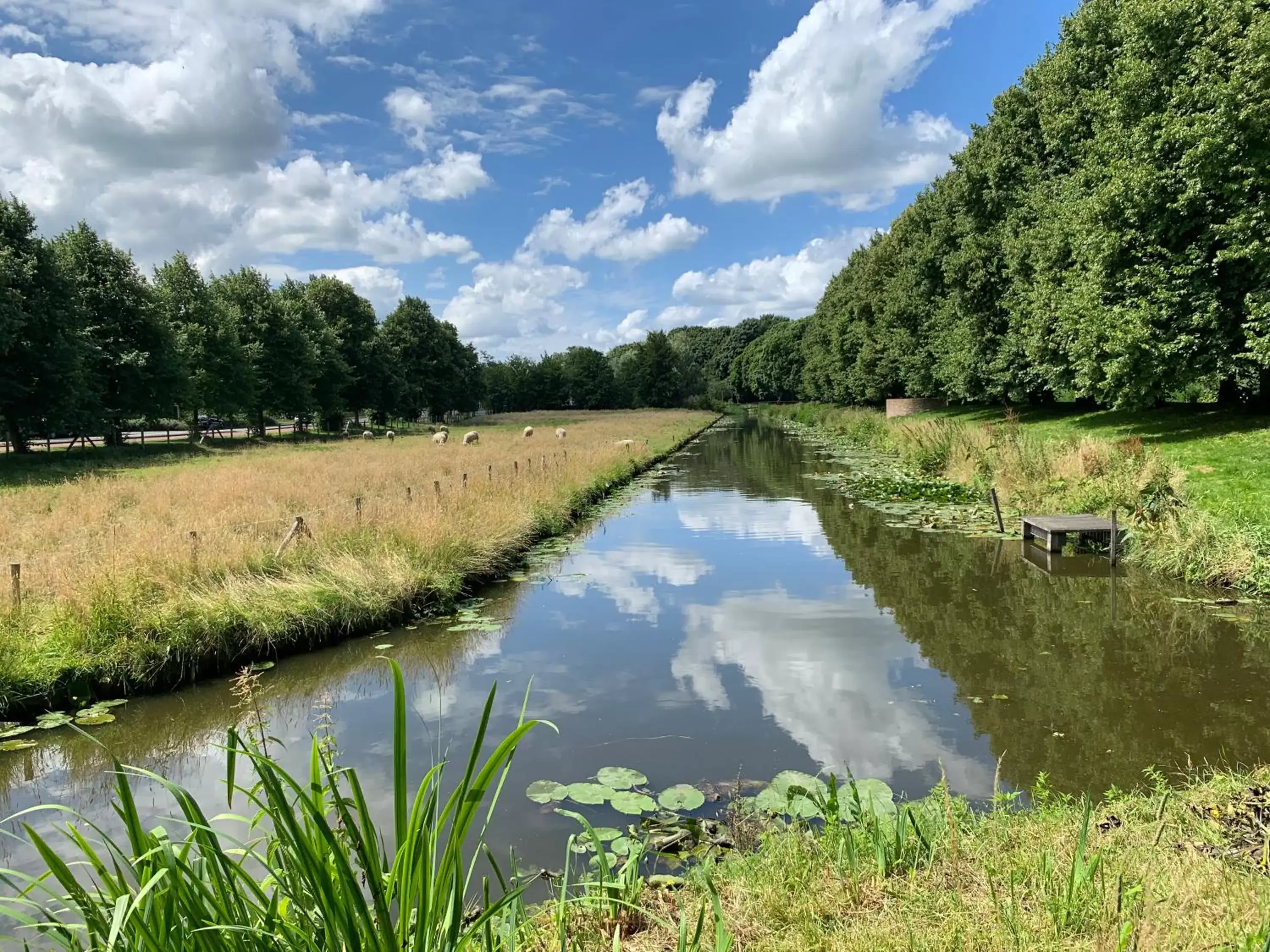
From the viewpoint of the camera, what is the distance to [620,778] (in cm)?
557

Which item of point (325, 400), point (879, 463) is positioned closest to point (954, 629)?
point (879, 463)

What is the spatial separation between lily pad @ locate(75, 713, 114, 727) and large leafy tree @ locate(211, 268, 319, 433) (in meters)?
37.5

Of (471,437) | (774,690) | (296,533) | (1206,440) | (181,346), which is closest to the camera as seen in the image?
(774,690)

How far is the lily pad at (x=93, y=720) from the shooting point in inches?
265

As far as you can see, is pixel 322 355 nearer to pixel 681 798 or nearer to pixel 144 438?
pixel 144 438

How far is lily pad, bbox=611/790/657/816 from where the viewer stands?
5.07 metres

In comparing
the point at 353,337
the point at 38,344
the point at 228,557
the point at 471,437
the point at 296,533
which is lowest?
the point at 228,557

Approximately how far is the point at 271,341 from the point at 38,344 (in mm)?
16392

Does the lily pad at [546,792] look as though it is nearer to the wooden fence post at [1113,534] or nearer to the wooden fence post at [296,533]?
the wooden fence post at [296,533]

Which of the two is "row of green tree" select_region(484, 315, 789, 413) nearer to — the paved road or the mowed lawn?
the paved road

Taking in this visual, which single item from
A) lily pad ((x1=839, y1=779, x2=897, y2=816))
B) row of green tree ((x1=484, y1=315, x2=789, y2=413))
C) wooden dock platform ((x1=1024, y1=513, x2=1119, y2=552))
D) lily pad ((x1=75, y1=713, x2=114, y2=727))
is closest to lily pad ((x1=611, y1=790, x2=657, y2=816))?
lily pad ((x1=839, y1=779, x2=897, y2=816))

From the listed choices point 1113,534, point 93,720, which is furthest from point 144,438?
point 1113,534

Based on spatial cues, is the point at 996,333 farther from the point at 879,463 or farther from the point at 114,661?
the point at 114,661

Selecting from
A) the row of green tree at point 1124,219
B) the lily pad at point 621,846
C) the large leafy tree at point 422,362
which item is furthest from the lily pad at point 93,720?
the large leafy tree at point 422,362
